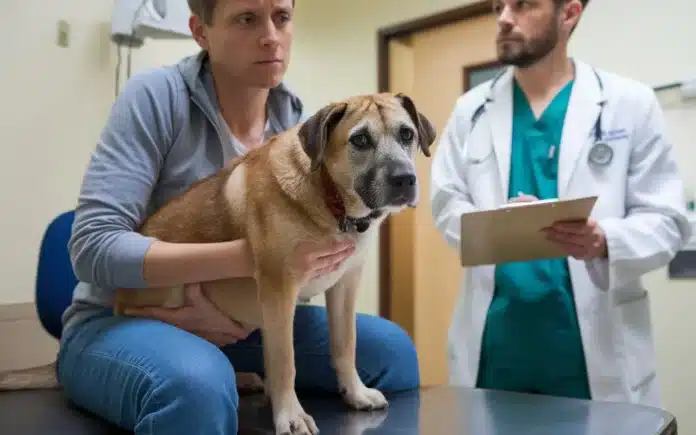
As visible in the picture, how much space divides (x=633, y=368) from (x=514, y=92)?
894 millimetres

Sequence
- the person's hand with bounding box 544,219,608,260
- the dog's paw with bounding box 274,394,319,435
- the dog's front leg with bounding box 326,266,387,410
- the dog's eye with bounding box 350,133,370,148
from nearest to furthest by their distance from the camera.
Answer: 1. the dog's paw with bounding box 274,394,319,435
2. the dog's eye with bounding box 350,133,370,148
3. the dog's front leg with bounding box 326,266,387,410
4. the person's hand with bounding box 544,219,608,260

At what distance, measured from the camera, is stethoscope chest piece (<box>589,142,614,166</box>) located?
1.75 metres

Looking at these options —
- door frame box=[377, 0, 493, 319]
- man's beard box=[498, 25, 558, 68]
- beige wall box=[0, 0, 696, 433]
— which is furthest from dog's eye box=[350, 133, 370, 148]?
door frame box=[377, 0, 493, 319]

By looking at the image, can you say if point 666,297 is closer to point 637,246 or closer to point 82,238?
point 637,246

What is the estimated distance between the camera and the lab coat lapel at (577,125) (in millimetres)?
1748

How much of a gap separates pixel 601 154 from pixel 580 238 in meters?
0.33

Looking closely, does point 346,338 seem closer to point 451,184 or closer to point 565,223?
point 565,223

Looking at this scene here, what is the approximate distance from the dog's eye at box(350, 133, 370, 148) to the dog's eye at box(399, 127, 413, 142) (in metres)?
0.07

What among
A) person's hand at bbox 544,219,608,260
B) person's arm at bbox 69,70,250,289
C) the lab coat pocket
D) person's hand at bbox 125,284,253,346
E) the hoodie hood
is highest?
the hoodie hood

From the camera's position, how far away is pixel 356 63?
3.50 metres

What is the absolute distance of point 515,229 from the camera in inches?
57.1

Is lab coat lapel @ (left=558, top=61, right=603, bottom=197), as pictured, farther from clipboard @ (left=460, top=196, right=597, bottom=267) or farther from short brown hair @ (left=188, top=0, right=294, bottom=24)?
short brown hair @ (left=188, top=0, right=294, bottom=24)

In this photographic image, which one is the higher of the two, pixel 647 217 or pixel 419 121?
pixel 419 121

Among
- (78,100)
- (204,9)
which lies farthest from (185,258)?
(78,100)
